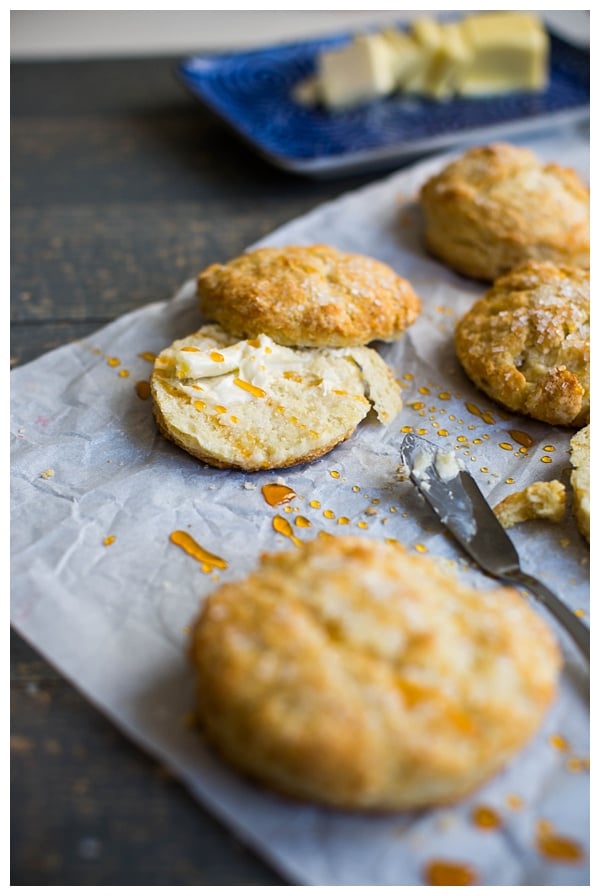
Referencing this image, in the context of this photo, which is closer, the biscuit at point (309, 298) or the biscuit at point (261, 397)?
the biscuit at point (261, 397)

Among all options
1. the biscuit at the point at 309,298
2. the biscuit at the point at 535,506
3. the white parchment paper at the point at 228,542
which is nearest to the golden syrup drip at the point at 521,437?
the white parchment paper at the point at 228,542

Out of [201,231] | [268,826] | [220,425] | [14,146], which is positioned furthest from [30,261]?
[268,826]

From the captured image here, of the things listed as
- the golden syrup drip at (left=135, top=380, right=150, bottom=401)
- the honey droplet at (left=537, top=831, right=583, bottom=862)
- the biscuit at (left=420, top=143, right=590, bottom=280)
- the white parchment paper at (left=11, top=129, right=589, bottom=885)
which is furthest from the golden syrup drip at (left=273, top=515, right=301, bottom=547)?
the biscuit at (left=420, top=143, right=590, bottom=280)

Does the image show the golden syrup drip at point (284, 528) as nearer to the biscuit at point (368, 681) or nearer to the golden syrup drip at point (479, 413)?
the biscuit at point (368, 681)

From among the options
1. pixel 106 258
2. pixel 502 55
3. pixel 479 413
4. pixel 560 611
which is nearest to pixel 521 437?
pixel 479 413

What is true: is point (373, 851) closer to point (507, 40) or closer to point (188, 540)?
point (188, 540)

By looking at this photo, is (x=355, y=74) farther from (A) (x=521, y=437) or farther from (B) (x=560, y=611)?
(B) (x=560, y=611)
